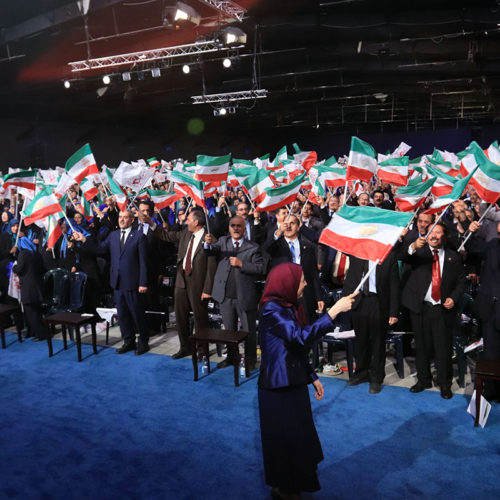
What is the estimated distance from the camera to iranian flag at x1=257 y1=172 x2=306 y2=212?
6.77 metres

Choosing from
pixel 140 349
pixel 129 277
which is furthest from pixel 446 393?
pixel 129 277

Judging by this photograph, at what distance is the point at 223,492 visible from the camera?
3908 mm

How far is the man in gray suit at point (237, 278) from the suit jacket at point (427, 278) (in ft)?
5.84

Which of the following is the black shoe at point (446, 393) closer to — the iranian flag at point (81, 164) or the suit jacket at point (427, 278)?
the suit jacket at point (427, 278)

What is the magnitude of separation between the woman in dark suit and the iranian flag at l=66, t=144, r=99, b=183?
17.3ft

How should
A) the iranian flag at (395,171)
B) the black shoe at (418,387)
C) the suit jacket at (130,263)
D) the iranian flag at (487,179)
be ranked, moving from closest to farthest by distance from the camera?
the black shoe at (418,387) < the iranian flag at (487,179) < the suit jacket at (130,263) < the iranian flag at (395,171)

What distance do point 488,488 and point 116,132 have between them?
23.9m

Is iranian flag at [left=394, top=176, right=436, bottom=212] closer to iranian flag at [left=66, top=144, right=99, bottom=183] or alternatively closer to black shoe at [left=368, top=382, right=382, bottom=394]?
black shoe at [left=368, top=382, right=382, bottom=394]

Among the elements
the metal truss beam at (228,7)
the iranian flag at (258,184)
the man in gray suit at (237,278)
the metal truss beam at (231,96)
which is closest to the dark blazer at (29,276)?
the man in gray suit at (237,278)

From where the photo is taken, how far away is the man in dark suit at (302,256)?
20.5ft

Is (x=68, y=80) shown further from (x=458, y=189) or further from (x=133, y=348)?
(x=458, y=189)

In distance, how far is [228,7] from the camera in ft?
33.8

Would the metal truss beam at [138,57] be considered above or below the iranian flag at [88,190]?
above

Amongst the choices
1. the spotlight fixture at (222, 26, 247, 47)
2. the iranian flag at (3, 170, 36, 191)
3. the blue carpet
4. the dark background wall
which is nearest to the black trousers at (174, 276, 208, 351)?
the blue carpet
